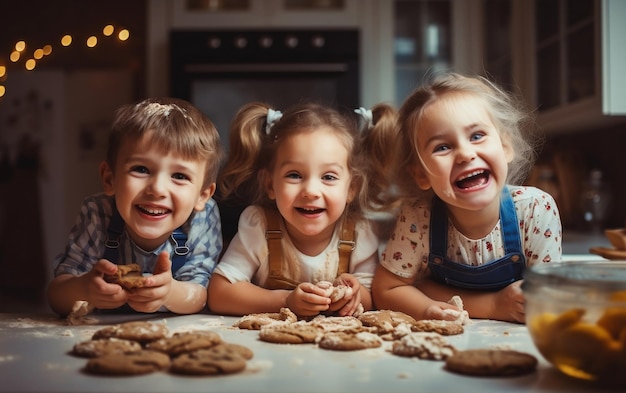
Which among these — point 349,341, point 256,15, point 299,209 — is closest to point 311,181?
point 299,209

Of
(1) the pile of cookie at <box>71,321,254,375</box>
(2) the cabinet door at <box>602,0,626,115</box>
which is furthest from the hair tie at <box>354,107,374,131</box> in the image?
(2) the cabinet door at <box>602,0,626,115</box>

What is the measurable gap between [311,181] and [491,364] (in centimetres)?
50

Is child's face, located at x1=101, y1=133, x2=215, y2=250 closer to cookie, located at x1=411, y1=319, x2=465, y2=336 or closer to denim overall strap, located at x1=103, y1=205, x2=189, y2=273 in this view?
denim overall strap, located at x1=103, y1=205, x2=189, y2=273

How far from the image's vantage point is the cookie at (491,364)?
63 centimetres

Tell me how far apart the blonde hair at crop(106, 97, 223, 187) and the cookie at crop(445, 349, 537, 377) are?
0.56 m

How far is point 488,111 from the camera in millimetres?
1027

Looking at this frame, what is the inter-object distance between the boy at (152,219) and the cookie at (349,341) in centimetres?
29

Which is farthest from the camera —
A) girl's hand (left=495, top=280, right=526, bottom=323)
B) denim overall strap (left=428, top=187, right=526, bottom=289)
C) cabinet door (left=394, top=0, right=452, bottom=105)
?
cabinet door (left=394, top=0, right=452, bottom=105)

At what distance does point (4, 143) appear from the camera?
3359mm

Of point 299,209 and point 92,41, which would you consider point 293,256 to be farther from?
point 92,41

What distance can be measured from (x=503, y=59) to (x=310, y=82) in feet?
2.93

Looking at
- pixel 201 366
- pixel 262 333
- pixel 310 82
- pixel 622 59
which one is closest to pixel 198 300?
pixel 262 333

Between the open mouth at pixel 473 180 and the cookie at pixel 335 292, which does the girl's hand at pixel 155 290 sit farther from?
the open mouth at pixel 473 180

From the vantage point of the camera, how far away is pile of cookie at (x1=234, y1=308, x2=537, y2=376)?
25.1 inches
